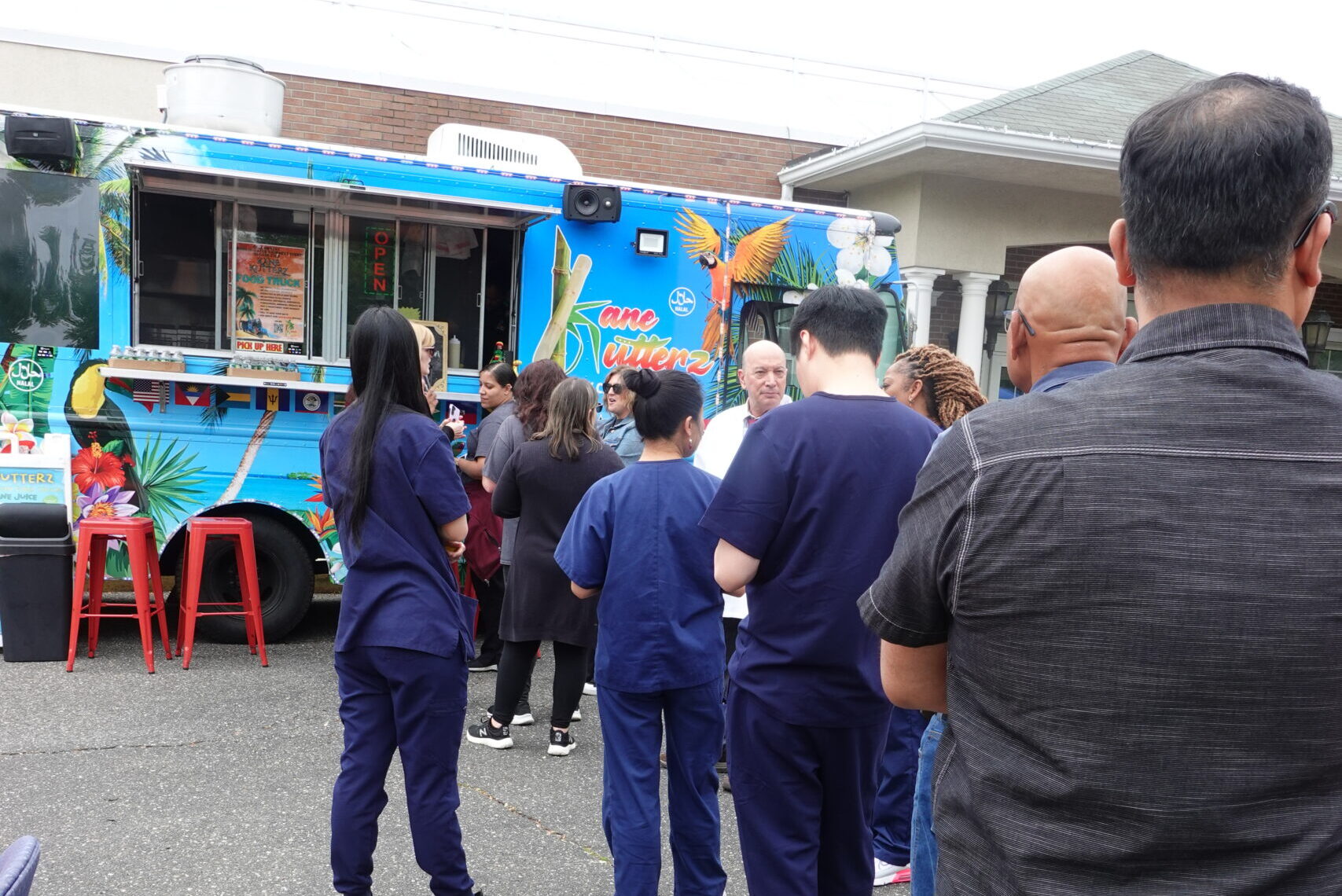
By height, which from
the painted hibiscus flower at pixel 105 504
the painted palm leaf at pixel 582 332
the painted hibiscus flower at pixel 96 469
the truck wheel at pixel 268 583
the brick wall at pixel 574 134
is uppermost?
the brick wall at pixel 574 134

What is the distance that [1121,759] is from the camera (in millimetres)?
1169

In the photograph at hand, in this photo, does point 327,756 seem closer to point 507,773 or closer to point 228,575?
point 507,773

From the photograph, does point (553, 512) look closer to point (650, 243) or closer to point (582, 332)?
point (582, 332)

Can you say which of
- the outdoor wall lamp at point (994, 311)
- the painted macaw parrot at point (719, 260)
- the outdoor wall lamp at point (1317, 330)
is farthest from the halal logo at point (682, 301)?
the outdoor wall lamp at point (1317, 330)

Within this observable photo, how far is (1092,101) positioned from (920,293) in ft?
10.1

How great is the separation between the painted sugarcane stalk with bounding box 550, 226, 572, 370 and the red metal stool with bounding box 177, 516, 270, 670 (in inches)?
86.2

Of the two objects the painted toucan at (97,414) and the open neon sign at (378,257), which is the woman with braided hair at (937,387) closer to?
the open neon sign at (378,257)

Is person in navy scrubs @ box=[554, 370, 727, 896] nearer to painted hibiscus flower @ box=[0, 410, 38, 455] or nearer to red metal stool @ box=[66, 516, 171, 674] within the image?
red metal stool @ box=[66, 516, 171, 674]

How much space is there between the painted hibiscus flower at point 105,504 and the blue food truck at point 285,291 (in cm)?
1

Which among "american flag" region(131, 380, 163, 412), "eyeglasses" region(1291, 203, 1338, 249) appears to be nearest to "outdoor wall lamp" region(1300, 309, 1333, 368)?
"american flag" region(131, 380, 163, 412)

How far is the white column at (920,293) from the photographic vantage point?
10172mm

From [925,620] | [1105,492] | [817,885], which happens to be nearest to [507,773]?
[817,885]

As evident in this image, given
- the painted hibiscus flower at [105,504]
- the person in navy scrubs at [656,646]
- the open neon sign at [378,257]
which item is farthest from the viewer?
the open neon sign at [378,257]

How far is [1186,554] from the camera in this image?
114cm
